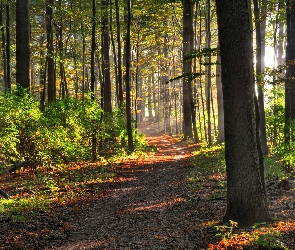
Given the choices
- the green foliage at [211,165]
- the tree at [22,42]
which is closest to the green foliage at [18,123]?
the tree at [22,42]

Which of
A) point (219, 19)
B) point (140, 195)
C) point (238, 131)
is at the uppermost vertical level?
point (219, 19)

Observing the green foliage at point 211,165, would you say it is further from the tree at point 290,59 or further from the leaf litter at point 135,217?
the tree at point 290,59

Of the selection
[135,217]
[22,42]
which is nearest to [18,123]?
[22,42]

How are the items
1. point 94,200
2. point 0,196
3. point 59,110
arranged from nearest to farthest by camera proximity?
point 0,196, point 94,200, point 59,110

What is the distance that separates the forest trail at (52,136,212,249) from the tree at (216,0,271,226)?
1.30 meters

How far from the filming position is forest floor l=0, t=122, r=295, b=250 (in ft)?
20.5

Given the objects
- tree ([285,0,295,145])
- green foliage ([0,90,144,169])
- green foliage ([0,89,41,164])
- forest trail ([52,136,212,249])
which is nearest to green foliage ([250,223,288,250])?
forest trail ([52,136,212,249])

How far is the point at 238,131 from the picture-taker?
6465 millimetres

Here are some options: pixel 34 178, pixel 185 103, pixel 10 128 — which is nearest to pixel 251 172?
pixel 10 128

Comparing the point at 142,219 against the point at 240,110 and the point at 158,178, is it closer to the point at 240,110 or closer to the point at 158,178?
the point at 240,110

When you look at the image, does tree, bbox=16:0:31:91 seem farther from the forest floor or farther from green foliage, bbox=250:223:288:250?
green foliage, bbox=250:223:288:250

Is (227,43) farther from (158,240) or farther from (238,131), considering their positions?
(158,240)

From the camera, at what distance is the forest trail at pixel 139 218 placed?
21.5ft

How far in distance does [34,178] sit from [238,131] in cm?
790
